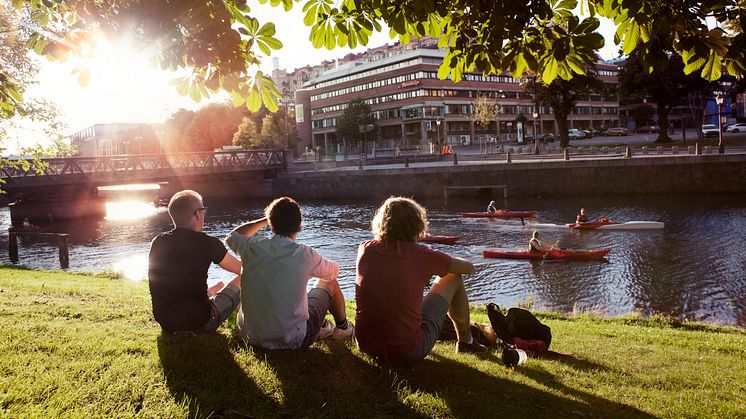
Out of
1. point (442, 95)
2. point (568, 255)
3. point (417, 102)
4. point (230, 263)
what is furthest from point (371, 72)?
point (230, 263)

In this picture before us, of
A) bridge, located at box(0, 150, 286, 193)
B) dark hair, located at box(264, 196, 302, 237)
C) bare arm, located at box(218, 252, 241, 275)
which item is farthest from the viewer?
bridge, located at box(0, 150, 286, 193)

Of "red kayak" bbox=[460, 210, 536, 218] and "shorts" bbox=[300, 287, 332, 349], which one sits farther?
"red kayak" bbox=[460, 210, 536, 218]

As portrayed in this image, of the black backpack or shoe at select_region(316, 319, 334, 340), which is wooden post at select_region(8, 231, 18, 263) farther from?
the black backpack

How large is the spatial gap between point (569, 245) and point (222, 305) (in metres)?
22.4

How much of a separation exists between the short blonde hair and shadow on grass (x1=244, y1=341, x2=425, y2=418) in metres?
1.12

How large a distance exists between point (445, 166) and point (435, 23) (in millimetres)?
43703

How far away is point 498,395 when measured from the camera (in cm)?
447

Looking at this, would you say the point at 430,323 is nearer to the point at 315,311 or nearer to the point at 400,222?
the point at 400,222

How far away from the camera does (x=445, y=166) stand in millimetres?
48438

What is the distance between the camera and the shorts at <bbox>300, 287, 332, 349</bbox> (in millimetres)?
5156

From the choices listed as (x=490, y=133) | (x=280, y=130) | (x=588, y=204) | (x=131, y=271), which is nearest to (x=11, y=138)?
(x=131, y=271)

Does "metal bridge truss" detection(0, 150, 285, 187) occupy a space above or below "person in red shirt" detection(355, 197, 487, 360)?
above

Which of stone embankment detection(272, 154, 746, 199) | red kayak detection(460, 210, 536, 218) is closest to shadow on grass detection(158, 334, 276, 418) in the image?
red kayak detection(460, 210, 536, 218)

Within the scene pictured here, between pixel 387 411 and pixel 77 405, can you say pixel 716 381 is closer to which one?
pixel 387 411
